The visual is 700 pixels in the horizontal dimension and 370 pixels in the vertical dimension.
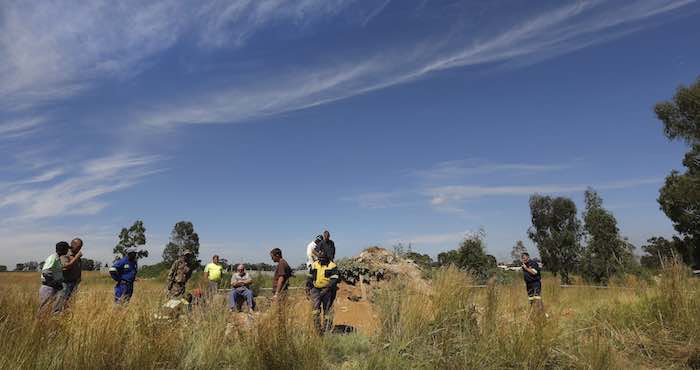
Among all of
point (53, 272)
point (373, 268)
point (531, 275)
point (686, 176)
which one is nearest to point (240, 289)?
point (53, 272)

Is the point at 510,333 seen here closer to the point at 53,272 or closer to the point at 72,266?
the point at 53,272

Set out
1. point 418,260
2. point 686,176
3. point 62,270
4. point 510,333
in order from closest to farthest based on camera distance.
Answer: point 510,333, point 62,270, point 418,260, point 686,176

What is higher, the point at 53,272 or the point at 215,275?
the point at 53,272

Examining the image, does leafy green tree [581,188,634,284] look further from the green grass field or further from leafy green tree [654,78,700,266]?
the green grass field

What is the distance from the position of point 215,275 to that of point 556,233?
50.4 meters

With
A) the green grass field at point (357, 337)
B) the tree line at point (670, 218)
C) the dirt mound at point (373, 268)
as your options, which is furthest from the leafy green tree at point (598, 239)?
the green grass field at point (357, 337)

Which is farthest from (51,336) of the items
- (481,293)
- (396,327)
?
(481,293)

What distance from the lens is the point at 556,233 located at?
53.6 meters

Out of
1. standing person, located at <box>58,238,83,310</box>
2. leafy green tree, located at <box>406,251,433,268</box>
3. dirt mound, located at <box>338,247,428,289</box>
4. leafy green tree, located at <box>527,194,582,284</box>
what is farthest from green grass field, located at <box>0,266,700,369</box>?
leafy green tree, located at <box>527,194,582,284</box>

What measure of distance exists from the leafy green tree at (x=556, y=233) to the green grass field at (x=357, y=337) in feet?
160

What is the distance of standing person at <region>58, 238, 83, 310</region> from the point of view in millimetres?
8680

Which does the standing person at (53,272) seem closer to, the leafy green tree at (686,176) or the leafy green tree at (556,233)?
the leafy green tree at (686,176)

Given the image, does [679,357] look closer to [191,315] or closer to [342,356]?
[342,356]

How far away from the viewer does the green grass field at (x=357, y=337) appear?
411 cm
